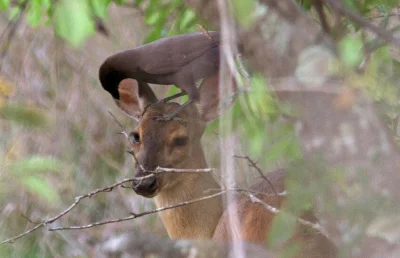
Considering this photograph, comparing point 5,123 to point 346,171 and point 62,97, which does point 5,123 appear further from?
point 346,171

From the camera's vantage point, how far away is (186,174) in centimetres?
427

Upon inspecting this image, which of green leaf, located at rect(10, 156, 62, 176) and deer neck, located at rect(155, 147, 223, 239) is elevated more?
green leaf, located at rect(10, 156, 62, 176)

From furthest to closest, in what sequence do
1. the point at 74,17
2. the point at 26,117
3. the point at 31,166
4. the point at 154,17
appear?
the point at 154,17
the point at 31,166
the point at 26,117
the point at 74,17

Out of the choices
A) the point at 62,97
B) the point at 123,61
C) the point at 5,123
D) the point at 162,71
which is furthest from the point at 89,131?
the point at 162,71

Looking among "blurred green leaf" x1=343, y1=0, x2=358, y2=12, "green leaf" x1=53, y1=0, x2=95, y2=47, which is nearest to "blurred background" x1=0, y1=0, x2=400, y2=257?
"blurred green leaf" x1=343, y1=0, x2=358, y2=12

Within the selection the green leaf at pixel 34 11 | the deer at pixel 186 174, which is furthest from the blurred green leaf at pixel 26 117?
the deer at pixel 186 174

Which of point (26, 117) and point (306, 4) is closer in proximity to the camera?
point (26, 117)

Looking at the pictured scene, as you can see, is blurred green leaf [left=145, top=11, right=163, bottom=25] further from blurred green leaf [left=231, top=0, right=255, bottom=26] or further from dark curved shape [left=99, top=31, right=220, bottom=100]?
blurred green leaf [left=231, top=0, right=255, bottom=26]

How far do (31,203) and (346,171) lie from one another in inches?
170

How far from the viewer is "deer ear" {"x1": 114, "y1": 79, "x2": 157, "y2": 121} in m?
4.43

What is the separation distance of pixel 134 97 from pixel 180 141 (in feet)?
1.52

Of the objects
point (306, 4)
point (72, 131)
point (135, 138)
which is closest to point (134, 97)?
point (135, 138)

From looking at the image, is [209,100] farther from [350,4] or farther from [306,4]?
[350,4]

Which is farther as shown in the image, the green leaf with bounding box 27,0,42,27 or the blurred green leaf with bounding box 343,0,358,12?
the green leaf with bounding box 27,0,42,27
